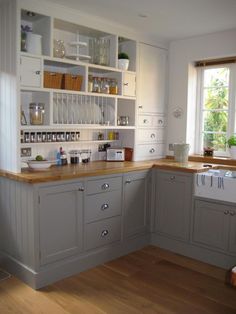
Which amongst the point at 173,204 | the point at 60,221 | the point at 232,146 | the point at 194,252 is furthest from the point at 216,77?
the point at 60,221

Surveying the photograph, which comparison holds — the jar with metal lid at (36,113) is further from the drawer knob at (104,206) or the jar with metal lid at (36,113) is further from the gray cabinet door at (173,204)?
the gray cabinet door at (173,204)

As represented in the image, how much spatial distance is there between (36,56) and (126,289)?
6.78 ft

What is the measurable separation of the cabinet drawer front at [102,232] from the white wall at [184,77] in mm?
1501

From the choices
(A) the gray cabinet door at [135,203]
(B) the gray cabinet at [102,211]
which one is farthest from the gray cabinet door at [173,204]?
(B) the gray cabinet at [102,211]

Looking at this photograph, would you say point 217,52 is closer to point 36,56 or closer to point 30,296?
point 36,56

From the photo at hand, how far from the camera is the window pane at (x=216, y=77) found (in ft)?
13.0

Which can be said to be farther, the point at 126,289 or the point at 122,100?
the point at 122,100

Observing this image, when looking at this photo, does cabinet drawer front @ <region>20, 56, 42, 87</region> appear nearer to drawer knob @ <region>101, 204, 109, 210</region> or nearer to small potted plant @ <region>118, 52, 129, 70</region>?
small potted plant @ <region>118, 52, 129, 70</region>

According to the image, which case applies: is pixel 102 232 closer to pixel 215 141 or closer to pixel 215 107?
pixel 215 141

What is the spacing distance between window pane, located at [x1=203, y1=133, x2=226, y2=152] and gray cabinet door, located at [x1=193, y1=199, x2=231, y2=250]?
1025mm

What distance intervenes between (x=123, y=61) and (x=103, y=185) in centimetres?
138

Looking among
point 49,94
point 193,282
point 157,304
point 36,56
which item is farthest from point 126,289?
point 36,56

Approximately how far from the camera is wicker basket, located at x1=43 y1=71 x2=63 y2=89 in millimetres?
3023

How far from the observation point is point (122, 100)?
12.9 feet
